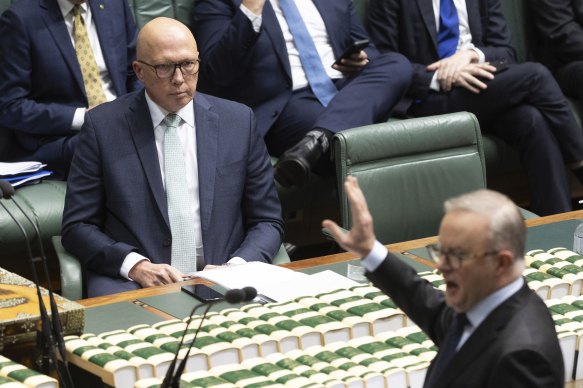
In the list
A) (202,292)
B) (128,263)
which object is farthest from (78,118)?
(202,292)

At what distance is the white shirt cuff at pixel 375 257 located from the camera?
6.59ft

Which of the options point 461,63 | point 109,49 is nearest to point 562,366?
point 109,49

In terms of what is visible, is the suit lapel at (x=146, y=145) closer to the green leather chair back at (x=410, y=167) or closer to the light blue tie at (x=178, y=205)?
the light blue tie at (x=178, y=205)

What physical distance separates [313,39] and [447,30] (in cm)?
69

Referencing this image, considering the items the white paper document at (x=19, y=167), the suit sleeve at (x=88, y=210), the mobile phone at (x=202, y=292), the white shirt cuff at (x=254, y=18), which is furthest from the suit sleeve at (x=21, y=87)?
the mobile phone at (x=202, y=292)

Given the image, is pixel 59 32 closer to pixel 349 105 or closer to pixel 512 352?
pixel 349 105

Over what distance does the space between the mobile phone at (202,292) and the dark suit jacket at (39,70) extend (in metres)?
1.59

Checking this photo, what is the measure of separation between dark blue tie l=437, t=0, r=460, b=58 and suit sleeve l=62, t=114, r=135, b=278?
7.04 feet

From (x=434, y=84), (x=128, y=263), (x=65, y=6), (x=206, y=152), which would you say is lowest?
(x=434, y=84)

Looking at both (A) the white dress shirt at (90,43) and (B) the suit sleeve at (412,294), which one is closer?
(B) the suit sleeve at (412,294)

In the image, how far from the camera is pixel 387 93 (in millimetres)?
4641

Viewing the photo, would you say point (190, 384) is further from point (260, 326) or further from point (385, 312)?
point (385, 312)

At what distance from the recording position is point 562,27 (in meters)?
5.32

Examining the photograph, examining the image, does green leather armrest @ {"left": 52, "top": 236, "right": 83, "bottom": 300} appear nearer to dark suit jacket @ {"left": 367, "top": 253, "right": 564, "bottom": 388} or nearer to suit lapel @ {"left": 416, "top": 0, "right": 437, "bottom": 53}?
dark suit jacket @ {"left": 367, "top": 253, "right": 564, "bottom": 388}
